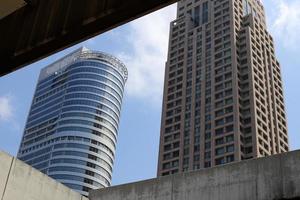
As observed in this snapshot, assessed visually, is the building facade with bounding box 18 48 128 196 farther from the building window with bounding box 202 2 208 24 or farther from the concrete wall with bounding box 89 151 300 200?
the concrete wall with bounding box 89 151 300 200

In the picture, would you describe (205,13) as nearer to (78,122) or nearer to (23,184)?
(78,122)

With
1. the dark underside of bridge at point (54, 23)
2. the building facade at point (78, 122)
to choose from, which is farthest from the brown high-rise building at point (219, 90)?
the dark underside of bridge at point (54, 23)

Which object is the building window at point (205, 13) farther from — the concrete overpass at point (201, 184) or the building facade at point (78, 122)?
the concrete overpass at point (201, 184)

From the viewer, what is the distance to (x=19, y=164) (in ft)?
56.2

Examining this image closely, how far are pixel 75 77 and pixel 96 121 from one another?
617 inches

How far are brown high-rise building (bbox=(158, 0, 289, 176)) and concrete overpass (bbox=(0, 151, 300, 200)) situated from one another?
240ft

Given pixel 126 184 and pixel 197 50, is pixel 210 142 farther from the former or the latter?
pixel 126 184

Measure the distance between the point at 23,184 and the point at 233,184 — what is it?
7.57 m

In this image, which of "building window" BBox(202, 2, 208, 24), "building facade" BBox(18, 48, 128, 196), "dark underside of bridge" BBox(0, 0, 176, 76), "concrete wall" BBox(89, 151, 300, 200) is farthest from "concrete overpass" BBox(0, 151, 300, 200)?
"building facade" BBox(18, 48, 128, 196)

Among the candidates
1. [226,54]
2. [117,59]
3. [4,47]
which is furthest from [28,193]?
[117,59]

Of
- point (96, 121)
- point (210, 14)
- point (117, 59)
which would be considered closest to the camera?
point (210, 14)

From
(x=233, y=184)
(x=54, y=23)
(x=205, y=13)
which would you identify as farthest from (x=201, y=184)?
(x=205, y=13)

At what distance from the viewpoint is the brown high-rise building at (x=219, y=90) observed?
95562 millimetres

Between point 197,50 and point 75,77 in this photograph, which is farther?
point 75,77
